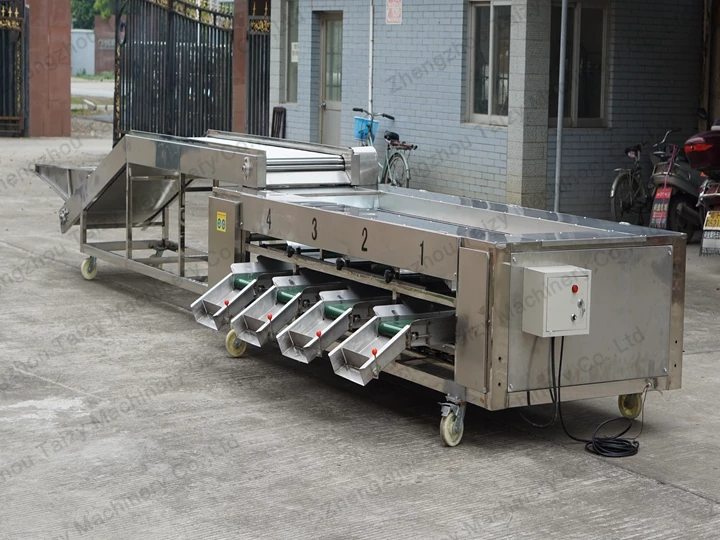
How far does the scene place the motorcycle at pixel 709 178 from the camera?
10672mm

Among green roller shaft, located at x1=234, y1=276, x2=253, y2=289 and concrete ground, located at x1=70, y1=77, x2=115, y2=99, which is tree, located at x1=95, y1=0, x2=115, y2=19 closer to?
concrete ground, located at x1=70, y1=77, x2=115, y2=99

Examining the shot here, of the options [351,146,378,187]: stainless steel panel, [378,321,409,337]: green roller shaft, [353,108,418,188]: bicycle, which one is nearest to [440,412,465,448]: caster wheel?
[378,321,409,337]: green roller shaft

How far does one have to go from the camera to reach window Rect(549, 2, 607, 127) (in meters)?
13.5

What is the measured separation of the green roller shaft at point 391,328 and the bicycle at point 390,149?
8379 mm

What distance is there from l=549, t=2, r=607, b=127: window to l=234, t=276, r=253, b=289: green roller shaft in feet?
22.1

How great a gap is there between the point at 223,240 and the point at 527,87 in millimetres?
5939

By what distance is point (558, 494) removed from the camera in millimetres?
5340

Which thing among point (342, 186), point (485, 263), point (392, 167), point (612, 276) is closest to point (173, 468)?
point (485, 263)

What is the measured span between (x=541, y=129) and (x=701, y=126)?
7.95ft

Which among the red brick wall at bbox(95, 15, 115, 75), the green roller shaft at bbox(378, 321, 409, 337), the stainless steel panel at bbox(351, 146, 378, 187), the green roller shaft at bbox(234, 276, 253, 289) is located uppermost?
the red brick wall at bbox(95, 15, 115, 75)

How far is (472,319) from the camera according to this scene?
19.3 ft

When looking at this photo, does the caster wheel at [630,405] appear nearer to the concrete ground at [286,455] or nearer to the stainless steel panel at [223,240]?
the concrete ground at [286,455]

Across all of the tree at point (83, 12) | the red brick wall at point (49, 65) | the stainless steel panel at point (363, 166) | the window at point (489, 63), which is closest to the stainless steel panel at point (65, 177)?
the stainless steel panel at point (363, 166)

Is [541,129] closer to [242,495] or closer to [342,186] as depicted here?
[342,186]
